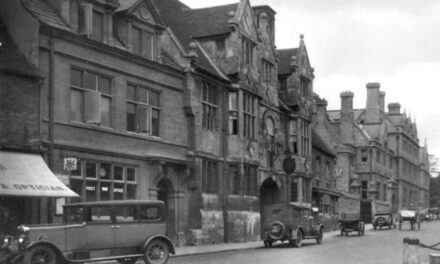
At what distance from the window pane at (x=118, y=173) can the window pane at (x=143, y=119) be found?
2.22m

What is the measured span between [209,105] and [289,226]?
687 centimetres

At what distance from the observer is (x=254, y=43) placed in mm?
38500

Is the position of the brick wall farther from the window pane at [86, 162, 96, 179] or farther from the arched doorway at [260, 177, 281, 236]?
the arched doorway at [260, 177, 281, 236]

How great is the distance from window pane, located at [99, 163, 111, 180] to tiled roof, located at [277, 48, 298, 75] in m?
20.8

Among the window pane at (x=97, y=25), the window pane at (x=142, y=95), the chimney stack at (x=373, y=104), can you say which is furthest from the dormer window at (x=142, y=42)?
the chimney stack at (x=373, y=104)

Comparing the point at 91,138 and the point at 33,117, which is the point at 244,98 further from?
the point at 33,117

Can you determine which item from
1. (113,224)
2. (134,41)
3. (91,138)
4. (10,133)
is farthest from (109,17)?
(113,224)

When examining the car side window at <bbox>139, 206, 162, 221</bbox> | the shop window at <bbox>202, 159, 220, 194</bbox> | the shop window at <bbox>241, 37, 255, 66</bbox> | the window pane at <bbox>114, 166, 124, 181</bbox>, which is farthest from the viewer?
the shop window at <bbox>241, 37, 255, 66</bbox>

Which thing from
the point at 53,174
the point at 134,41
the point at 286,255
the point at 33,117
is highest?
the point at 134,41

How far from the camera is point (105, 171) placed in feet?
87.0

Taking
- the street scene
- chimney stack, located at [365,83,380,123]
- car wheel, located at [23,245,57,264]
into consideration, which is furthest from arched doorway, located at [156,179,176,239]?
chimney stack, located at [365,83,380,123]

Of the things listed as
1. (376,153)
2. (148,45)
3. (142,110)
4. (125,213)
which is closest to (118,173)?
(142,110)

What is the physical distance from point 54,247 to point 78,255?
37.9 inches

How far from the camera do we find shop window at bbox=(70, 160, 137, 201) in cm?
2511
